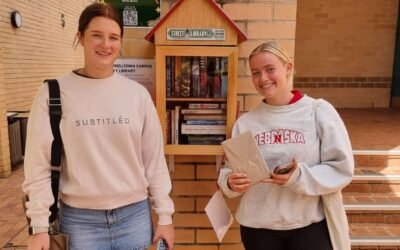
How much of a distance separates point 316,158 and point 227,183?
1.39 feet

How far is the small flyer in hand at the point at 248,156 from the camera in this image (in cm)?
165

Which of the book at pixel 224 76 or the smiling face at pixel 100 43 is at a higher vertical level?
the smiling face at pixel 100 43

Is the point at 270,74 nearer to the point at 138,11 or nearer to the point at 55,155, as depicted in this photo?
the point at 55,155

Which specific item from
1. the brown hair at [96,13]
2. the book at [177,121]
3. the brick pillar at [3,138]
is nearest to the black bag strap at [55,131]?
the brown hair at [96,13]

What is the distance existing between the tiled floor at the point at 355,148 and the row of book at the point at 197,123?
2278 millimetres

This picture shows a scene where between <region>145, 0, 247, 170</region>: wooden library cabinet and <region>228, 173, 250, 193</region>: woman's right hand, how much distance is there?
389 millimetres

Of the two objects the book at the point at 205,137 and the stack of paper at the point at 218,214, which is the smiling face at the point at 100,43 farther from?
the stack of paper at the point at 218,214

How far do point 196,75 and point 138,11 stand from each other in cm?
67

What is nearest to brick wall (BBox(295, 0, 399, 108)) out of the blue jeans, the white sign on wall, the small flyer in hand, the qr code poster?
the qr code poster

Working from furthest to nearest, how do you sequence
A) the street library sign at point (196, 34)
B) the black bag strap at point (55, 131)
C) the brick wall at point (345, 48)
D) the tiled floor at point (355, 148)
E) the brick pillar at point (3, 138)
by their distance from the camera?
the brick wall at point (345, 48) → the brick pillar at point (3, 138) → the tiled floor at point (355, 148) → the street library sign at point (196, 34) → the black bag strap at point (55, 131)

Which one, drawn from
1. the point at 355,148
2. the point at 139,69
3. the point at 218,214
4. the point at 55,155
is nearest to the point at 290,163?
the point at 218,214

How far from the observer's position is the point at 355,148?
182 inches

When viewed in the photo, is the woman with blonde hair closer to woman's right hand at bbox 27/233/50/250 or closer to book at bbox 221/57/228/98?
book at bbox 221/57/228/98

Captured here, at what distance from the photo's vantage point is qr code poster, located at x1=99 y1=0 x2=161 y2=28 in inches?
95.0
